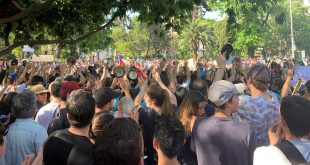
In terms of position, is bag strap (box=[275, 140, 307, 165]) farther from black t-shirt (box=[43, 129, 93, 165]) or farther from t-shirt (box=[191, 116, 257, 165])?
black t-shirt (box=[43, 129, 93, 165])

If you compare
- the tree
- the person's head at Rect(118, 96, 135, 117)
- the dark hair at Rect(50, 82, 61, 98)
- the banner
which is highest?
the tree

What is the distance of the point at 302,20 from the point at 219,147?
6070 cm

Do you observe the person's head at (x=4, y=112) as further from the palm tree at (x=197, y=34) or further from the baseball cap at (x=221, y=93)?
the palm tree at (x=197, y=34)

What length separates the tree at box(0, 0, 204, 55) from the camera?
7.12 m

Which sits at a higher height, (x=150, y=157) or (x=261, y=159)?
(x=261, y=159)

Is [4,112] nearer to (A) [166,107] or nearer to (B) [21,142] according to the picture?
(B) [21,142]

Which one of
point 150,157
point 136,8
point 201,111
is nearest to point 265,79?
point 201,111

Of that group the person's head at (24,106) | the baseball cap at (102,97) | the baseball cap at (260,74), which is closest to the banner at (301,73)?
the baseball cap at (260,74)

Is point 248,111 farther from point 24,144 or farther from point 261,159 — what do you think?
point 24,144

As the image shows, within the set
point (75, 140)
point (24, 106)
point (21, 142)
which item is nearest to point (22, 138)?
point (21, 142)

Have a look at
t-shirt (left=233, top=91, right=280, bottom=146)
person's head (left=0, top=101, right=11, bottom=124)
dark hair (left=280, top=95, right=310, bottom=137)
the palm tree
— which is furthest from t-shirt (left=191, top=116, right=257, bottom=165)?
the palm tree

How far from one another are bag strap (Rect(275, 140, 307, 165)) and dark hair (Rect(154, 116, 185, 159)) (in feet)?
2.85

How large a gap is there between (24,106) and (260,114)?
90.3 inches

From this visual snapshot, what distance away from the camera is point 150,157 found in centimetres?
443
